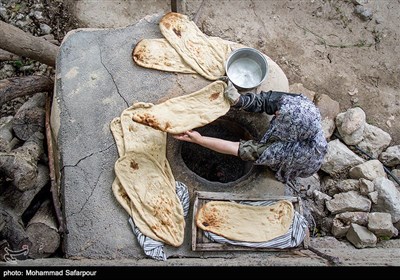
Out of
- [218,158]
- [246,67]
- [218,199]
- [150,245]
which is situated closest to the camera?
[150,245]

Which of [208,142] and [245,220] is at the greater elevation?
[208,142]

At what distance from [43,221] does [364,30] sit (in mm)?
4540

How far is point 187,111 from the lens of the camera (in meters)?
4.52

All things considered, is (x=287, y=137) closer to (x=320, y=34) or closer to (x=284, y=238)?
(x=284, y=238)

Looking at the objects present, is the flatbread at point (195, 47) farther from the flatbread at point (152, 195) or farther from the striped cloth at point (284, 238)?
the striped cloth at point (284, 238)

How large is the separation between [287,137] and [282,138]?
0.05 meters

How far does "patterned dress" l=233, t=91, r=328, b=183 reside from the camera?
4.11 metres

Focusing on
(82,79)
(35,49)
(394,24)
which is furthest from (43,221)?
(394,24)

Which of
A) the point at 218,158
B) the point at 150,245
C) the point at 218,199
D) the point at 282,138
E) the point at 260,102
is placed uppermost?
the point at 260,102

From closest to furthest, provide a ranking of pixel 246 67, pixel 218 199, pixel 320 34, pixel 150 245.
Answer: pixel 150 245, pixel 218 199, pixel 246 67, pixel 320 34

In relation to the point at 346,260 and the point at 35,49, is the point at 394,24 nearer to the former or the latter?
the point at 346,260

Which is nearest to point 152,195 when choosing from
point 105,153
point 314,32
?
point 105,153

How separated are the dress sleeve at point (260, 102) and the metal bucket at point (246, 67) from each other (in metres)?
0.27

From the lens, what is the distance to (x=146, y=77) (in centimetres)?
475
